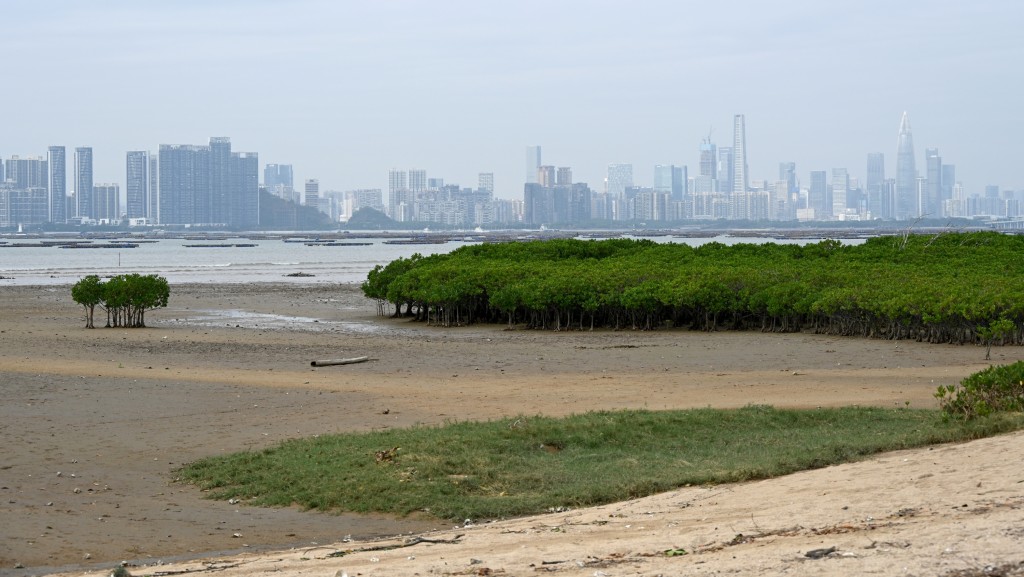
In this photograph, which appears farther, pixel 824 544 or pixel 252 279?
pixel 252 279

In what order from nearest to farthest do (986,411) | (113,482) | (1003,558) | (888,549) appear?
(1003,558) < (888,549) < (113,482) < (986,411)

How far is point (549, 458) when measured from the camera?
12875 millimetres

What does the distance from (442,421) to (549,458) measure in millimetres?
3220

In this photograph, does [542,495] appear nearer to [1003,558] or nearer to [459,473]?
[459,473]

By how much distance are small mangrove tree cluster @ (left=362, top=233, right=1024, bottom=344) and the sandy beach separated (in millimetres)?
924

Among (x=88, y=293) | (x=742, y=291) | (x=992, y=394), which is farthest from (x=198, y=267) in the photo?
(x=992, y=394)

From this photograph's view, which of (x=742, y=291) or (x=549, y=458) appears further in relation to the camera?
(x=742, y=291)

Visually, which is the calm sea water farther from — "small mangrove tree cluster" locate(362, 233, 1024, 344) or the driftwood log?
the driftwood log

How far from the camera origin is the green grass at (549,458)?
11.4 m

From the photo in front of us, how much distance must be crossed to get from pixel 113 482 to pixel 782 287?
20802mm

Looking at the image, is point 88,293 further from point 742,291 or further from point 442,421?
point 442,421

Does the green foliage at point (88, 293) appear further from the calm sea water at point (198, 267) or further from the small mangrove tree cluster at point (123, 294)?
the calm sea water at point (198, 267)

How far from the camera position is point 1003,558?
6.81m

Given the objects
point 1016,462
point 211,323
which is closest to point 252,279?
point 211,323
